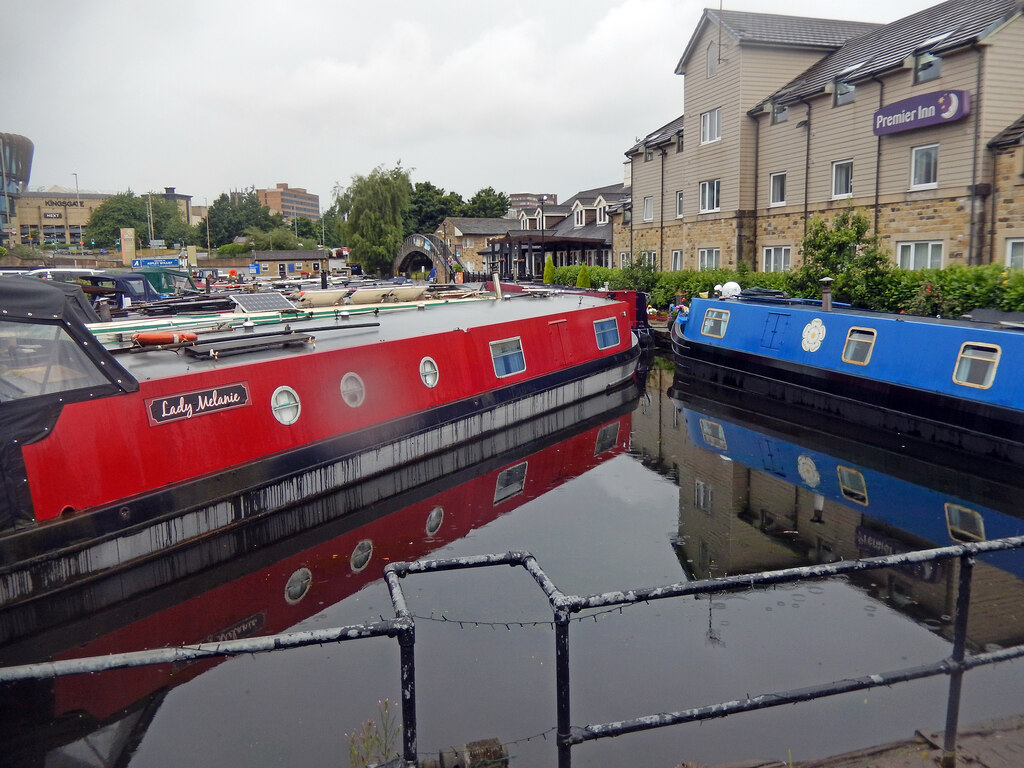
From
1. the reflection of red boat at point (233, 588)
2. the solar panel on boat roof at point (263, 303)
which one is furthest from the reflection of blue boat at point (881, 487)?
the solar panel on boat roof at point (263, 303)

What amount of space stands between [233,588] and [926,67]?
66.2ft

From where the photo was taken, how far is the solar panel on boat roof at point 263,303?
1509 cm

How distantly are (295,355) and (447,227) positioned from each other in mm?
58269

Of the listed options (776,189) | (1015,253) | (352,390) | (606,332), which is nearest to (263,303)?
(352,390)

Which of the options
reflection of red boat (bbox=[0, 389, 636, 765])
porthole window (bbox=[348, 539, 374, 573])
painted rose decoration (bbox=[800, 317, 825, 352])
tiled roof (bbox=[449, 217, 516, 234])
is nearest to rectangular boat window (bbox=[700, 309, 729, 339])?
painted rose decoration (bbox=[800, 317, 825, 352])

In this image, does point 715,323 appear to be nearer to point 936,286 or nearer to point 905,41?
point 936,286

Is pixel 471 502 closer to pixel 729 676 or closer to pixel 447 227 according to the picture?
pixel 729 676

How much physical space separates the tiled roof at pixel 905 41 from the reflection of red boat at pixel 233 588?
48.7 feet

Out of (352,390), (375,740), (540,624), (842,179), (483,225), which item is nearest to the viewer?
(375,740)

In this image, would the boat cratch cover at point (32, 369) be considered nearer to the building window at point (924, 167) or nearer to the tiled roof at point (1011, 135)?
the tiled roof at point (1011, 135)

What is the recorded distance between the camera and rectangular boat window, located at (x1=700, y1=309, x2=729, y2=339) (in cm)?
1855

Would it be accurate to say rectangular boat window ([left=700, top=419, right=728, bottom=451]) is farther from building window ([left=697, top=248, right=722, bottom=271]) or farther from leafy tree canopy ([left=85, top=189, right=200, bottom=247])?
→ leafy tree canopy ([left=85, top=189, right=200, bottom=247])

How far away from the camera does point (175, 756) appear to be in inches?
203

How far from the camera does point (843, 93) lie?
22547 mm
